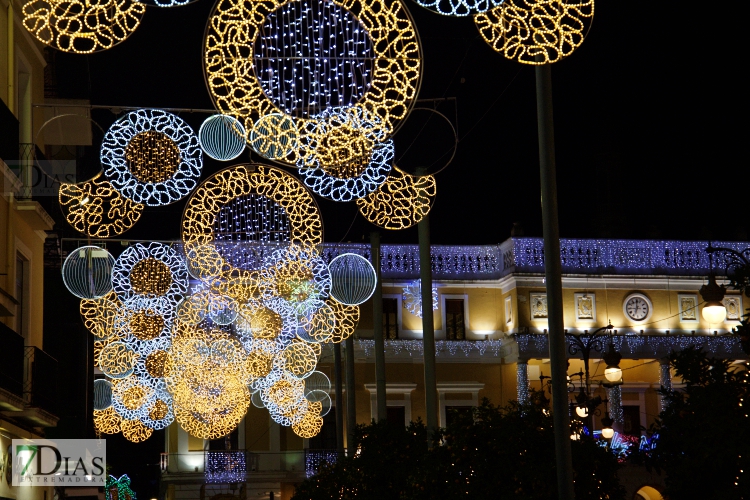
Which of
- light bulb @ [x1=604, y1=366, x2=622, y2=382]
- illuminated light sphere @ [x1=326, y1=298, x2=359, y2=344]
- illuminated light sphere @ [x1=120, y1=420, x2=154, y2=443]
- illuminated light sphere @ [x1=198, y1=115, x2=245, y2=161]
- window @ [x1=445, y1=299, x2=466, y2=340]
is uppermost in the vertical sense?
window @ [x1=445, y1=299, x2=466, y2=340]

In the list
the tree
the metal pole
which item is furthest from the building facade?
the tree

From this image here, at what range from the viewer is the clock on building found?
40531mm

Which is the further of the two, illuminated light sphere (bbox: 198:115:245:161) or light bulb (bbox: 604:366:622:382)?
light bulb (bbox: 604:366:622:382)

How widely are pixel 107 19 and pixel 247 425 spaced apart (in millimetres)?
31457

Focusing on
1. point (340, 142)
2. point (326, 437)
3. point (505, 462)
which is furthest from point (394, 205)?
point (326, 437)

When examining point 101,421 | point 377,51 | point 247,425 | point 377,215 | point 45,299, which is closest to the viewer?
point 377,51

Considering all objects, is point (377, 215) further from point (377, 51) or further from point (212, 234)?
point (377, 51)

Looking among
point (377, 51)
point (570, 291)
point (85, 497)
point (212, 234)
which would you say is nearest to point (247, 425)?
point (85, 497)

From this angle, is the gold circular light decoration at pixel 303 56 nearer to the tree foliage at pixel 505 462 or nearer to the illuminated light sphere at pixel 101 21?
the illuminated light sphere at pixel 101 21

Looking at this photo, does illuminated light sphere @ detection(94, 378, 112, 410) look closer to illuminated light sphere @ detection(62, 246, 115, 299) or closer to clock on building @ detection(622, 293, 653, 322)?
illuminated light sphere @ detection(62, 246, 115, 299)

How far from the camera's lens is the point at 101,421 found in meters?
30.0

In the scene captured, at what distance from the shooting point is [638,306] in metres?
40.7

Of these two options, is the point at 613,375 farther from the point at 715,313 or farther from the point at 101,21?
the point at 101,21

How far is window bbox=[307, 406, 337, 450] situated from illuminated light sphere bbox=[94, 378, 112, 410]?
782 centimetres
